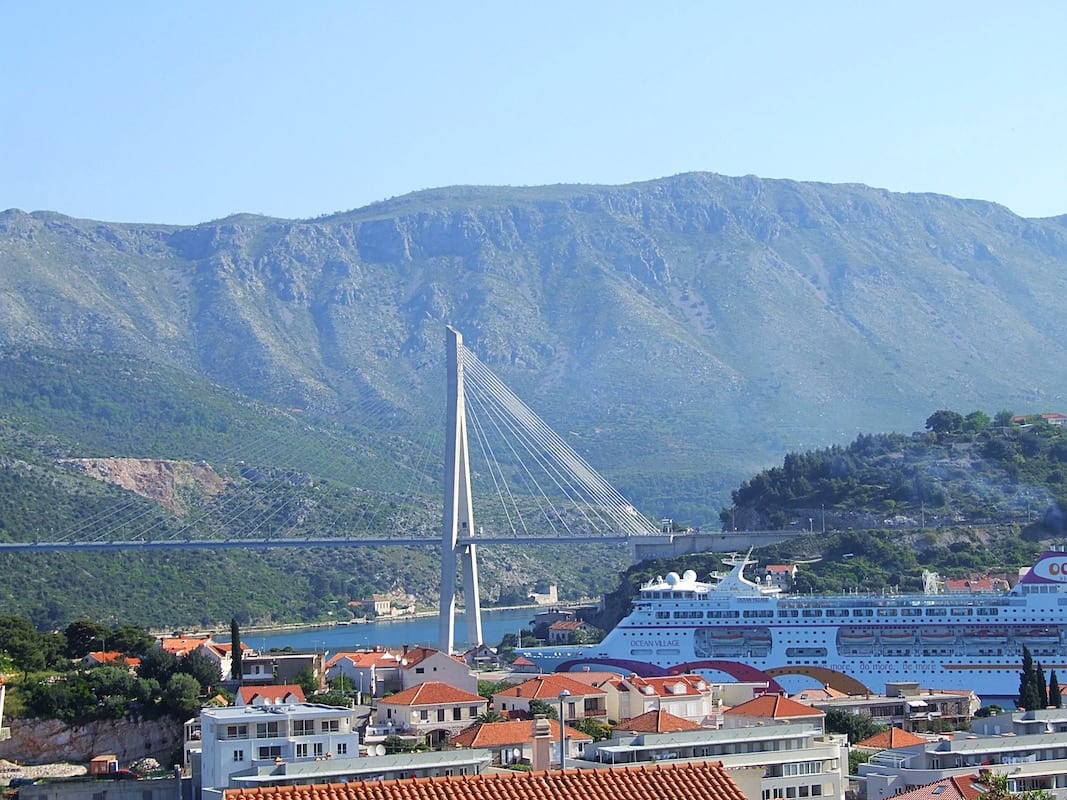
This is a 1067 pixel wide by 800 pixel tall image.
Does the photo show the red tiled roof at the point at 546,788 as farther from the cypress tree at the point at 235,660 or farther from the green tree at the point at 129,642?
the green tree at the point at 129,642

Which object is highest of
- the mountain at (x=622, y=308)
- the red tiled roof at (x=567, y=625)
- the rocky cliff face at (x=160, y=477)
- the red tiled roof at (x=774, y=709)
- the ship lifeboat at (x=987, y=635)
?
the mountain at (x=622, y=308)

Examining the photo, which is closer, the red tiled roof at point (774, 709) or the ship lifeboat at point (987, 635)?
the red tiled roof at point (774, 709)

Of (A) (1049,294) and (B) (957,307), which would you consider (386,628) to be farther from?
(A) (1049,294)

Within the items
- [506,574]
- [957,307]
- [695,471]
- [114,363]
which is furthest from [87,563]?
[957,307]

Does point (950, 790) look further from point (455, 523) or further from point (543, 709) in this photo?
point (455, 523)

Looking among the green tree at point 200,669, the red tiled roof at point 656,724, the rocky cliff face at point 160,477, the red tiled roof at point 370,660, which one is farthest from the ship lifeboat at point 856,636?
the rocky cliff face at point 160,477

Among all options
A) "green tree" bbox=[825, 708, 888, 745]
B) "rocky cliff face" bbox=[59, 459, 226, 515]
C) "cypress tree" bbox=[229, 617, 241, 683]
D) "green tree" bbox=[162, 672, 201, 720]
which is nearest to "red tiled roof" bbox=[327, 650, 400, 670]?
"cypress tree" bbox=[229, 617, 241, 683]
